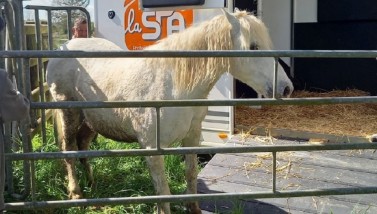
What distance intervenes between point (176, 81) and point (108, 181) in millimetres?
1565

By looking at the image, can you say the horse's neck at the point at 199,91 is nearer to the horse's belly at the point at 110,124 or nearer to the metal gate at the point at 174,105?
the horse's belly at the point at 110,124

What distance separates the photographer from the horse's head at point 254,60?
2975mm

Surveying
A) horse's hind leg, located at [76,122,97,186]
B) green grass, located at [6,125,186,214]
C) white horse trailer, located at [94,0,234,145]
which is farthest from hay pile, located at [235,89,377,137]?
horse's hind leg, located at [76,122,97,186]

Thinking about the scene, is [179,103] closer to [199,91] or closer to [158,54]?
[158,54]

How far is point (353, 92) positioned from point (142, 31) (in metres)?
3.38

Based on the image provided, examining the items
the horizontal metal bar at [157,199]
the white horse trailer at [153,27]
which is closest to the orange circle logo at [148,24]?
the white horse trailer at [153,27]

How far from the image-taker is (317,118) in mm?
5367

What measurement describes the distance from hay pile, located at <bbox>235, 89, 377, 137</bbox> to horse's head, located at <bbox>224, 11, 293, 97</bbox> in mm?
1925

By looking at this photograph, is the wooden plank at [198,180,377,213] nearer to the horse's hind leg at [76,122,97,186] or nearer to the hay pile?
the horse's hind leg at [76,122,97,186]

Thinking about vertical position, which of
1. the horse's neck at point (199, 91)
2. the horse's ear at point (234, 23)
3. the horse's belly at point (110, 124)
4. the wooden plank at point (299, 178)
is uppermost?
the horse's ear at point (234, 23)

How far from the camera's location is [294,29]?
686 centimetres

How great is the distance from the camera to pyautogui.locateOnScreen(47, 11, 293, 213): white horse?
3018 mm

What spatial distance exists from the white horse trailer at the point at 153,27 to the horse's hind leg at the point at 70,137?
1314mm

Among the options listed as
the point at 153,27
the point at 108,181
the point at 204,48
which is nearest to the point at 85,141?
the point at 108,181
